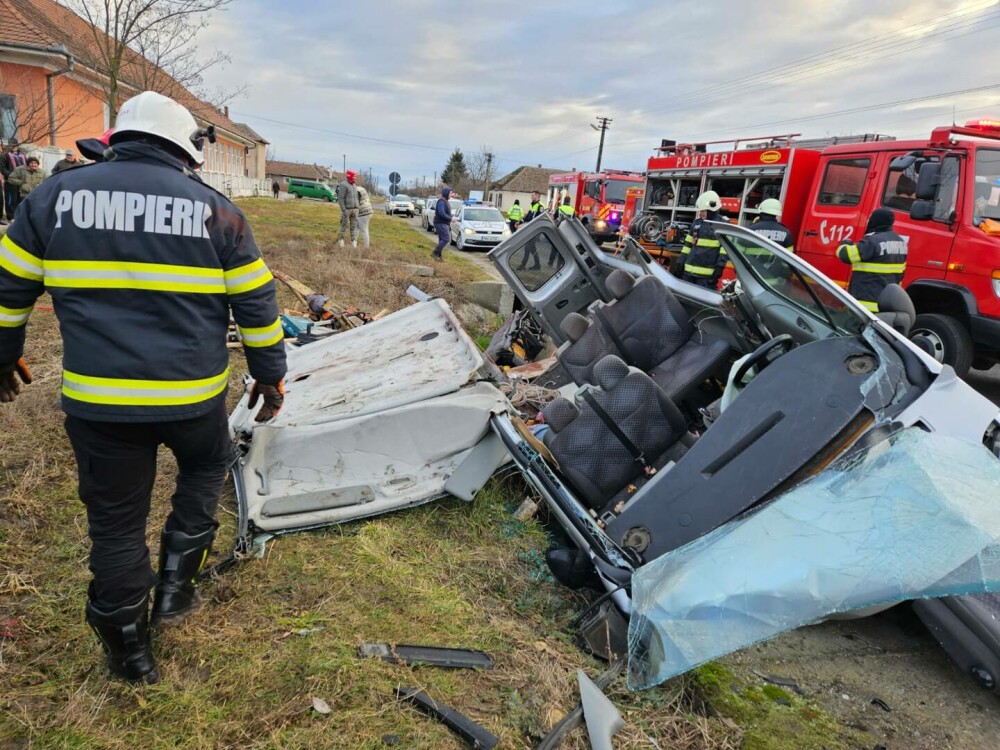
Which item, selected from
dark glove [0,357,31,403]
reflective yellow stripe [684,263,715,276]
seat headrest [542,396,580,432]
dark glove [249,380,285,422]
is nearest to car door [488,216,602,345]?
seat headrest [542,396,580,432]

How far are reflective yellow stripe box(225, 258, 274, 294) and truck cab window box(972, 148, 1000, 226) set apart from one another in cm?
610

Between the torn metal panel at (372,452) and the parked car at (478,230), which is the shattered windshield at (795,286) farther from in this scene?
the parked car at (478,230)

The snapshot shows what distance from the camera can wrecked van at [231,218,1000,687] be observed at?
194cm

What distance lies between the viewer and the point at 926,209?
223 inches

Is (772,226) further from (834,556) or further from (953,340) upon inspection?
(834,556)

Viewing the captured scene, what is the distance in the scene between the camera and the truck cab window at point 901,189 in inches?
237

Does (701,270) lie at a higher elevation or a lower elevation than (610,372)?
higher

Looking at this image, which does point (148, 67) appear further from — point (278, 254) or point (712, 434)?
point (712, 434)

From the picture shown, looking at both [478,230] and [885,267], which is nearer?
[885,267]

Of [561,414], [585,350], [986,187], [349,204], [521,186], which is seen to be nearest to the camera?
[561,414]

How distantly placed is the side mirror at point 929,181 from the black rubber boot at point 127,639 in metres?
6.54

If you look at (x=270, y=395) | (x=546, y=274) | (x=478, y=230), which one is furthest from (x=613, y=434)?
(x=478, y=230)

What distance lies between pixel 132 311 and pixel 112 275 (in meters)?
0.11

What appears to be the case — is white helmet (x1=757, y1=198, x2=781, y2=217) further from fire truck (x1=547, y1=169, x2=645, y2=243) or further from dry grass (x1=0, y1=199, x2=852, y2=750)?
fire truck (x1=547, y1=169, x2=645, y2=243)
